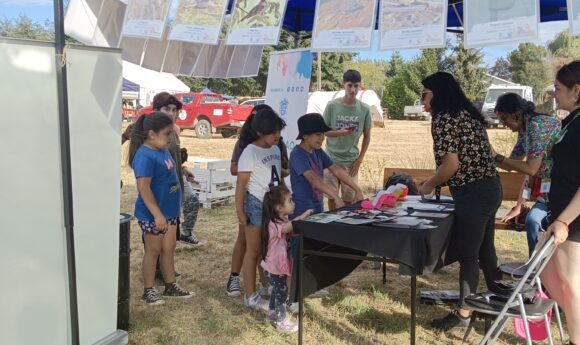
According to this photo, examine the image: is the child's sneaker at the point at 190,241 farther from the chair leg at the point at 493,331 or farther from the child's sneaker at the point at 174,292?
the chair leg at the point at 493,331

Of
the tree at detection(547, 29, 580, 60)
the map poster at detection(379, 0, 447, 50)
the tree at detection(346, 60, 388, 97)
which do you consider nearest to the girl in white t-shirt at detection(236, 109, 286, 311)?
the map poster at detection(379, 0, 447, 50)

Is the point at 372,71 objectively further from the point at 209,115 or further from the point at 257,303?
the point at 257,303

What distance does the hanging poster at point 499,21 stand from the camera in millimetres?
2754

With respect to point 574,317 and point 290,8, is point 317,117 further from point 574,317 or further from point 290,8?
point 290,8

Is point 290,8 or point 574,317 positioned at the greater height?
point 290,8

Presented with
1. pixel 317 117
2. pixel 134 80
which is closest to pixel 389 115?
pixel 134 80

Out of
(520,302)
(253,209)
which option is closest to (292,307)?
(253,209)

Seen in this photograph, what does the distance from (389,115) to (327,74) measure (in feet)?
18.8

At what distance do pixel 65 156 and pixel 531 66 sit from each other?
47.7 meters

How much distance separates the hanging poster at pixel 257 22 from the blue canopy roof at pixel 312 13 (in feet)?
4.61

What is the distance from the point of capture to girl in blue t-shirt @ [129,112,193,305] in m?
3.73

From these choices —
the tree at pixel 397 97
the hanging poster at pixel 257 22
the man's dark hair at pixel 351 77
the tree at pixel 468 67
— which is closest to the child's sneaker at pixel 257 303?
the hanging poster at pixel 257 22

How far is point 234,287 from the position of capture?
4.35 meters

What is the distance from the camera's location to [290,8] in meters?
6.09
